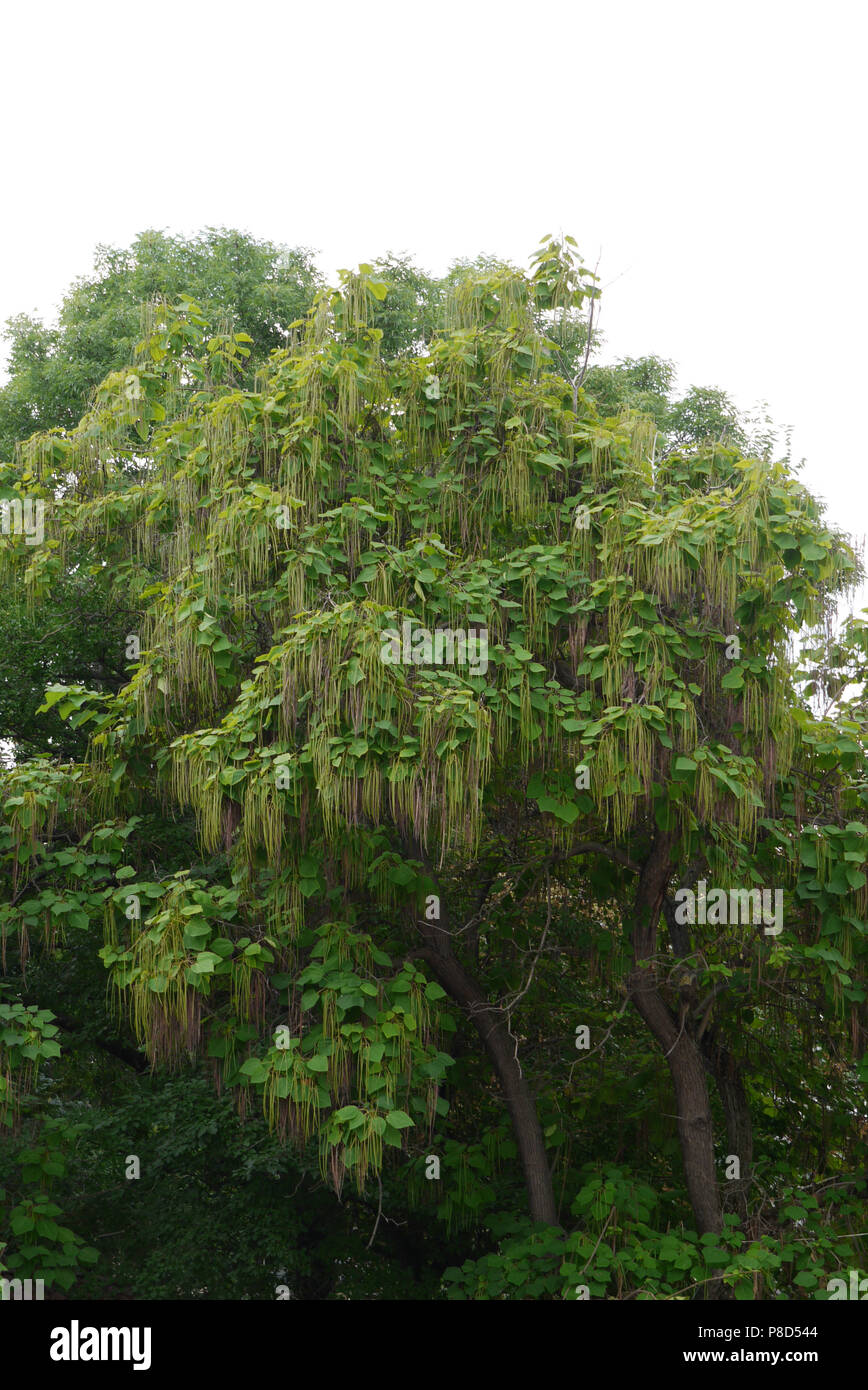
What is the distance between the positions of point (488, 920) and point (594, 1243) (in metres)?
1.67

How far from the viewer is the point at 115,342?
25.9ft

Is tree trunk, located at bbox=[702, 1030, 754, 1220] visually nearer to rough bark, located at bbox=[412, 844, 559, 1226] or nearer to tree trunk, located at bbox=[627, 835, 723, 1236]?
tree trunk, located at bbox=[627, 835, 723, 1236]

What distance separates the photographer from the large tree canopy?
4406 mm

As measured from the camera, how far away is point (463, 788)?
4168 millimetres

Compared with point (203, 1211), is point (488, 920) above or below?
above

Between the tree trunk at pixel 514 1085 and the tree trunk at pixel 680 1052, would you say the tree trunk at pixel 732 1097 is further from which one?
the tree trunk at pixel 514 1085

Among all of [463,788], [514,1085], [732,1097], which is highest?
[463,788]

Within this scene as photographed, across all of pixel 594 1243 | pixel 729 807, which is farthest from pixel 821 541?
pixel 594 1243

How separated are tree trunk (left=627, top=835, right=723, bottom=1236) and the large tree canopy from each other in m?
0.02

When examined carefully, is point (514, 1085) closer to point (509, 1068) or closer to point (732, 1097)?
point (509, 1068)

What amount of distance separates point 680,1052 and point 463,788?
2224 mm

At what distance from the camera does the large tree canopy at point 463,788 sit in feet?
14.5

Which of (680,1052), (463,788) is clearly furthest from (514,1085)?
(463,788)

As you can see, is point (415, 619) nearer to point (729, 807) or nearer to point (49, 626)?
point (729, 807)
